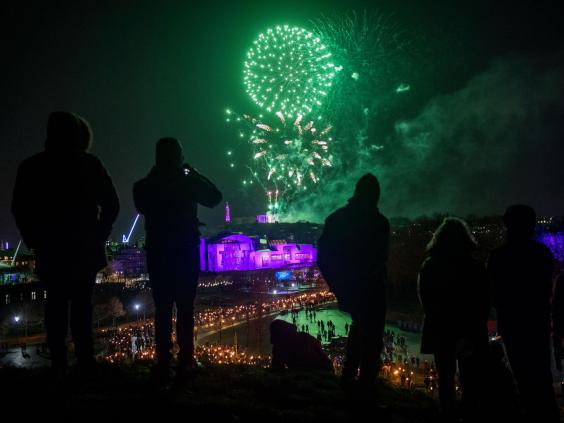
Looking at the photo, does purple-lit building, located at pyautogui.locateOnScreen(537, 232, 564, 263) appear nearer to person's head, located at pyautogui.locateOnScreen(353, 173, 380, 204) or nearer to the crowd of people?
the crowd of people

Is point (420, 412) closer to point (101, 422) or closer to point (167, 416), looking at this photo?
point (167, 416)

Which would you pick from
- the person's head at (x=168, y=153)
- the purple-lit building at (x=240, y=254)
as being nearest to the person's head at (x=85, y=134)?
the person's head at (x=168, y=153)

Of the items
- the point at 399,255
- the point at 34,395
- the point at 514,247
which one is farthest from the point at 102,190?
the point at 399,255

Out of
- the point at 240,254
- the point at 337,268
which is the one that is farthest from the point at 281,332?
the point at 240,254

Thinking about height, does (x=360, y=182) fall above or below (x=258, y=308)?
above

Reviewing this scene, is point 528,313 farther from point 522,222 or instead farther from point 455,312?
point 522,222

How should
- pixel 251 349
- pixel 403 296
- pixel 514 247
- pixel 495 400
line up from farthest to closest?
pixel 403 296, pixel 251 349, pixel 514 247, pixel 495 400
